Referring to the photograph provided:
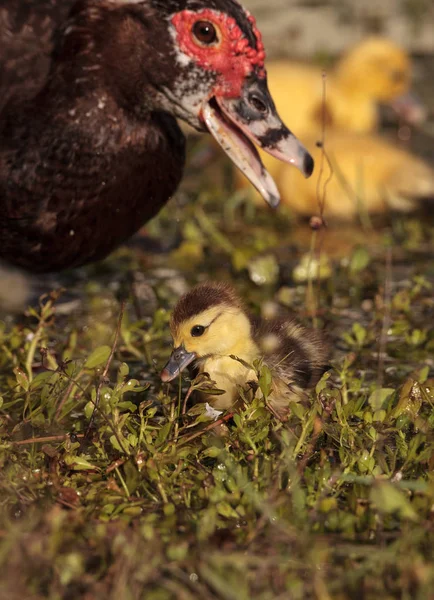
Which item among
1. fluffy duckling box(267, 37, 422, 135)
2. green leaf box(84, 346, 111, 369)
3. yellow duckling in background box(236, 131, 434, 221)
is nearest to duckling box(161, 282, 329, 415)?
green leaf box(84, 346, 111, 369)

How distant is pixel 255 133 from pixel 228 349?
0.67 meters

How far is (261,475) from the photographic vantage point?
9.33ft

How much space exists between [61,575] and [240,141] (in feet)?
5.42

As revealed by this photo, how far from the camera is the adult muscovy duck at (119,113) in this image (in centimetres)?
348

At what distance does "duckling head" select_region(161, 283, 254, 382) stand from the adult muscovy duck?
1.24ft

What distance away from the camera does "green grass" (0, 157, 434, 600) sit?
2.35m

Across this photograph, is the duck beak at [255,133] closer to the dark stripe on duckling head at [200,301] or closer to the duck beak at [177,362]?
the dark stripe on duckling head at [200,301]

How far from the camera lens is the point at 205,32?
11.3ft

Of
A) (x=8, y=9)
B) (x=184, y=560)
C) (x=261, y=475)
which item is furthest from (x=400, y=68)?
(x=184, y=560)

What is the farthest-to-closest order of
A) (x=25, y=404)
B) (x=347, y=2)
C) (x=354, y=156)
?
(x=347, y=2)
(x=354, y=156)
(x=25, y=404)

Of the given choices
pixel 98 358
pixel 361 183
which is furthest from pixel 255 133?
pixel 361 183

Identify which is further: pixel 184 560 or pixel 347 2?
pixel 347 2

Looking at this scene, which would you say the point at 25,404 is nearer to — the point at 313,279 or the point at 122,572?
the point at 122,572

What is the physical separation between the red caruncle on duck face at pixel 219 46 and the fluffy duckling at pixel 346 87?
288 centimetres
